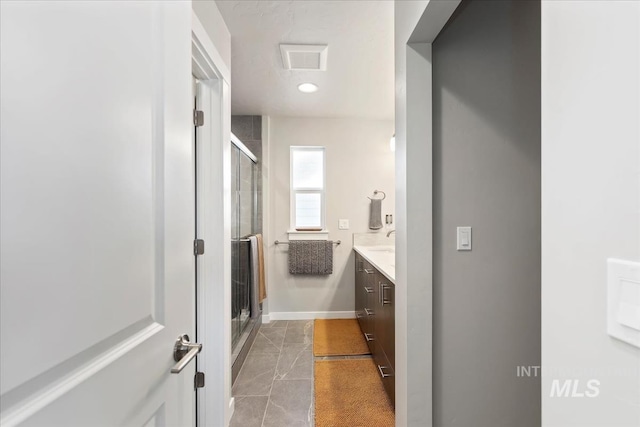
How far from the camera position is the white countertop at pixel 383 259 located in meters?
1.84

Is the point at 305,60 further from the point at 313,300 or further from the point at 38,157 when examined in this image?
the point at 313,300

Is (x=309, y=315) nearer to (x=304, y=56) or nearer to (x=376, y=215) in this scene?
(x=376, y=215)

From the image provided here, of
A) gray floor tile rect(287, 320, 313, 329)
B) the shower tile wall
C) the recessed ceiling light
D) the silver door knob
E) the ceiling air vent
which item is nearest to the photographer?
the silver door knob

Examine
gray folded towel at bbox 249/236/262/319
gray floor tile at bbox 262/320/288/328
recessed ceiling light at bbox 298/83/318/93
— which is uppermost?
recessed ceiling light at bbox 298/83/318/93

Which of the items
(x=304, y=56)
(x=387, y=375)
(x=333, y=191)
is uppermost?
(x=304, y=56)

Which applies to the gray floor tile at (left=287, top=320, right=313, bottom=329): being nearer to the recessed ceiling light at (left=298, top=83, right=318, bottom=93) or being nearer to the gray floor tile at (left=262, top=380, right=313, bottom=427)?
the gray floor tile at (left=262, top=380, right=313, bottom=427)

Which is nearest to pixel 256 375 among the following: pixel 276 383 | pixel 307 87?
pixel 276 383

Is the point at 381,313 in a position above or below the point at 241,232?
below

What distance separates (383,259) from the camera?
2523 mm

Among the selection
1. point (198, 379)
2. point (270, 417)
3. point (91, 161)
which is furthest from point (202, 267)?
point (91, 161)

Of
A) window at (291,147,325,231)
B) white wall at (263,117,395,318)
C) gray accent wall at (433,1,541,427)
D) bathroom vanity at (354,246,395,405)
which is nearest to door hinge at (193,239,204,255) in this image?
bathroom vanity at (354,246,395,405)
